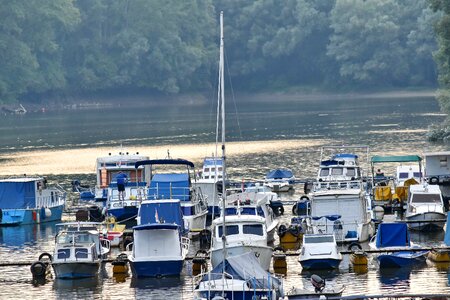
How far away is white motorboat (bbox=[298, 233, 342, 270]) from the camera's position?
60969mm

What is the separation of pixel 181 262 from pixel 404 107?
141439 mm

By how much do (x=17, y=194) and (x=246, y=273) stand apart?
1348 inches

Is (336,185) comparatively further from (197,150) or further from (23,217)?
(197,150)

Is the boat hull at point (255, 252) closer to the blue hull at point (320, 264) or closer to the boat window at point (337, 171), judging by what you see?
the blue hull at point (320, 264)

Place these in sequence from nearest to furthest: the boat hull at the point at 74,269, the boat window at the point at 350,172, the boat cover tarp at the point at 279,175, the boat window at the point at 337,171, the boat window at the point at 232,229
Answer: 1. the boat hull at the point at 74,269
2. the boat window at the point at 232,229
3. the boat window at the point at 337,171
4. the boat window at the point at 350,172
5. the boat cover tarp at the point at 279,175

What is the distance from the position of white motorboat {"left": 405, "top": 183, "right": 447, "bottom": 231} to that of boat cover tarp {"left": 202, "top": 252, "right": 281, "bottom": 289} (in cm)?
2260

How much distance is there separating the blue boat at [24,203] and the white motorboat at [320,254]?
82.8 ft

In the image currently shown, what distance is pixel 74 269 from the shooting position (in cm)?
6147

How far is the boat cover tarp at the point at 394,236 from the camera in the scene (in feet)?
212

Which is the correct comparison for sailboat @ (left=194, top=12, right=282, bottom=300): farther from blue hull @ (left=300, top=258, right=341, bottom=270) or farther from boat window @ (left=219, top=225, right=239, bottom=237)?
boat window @ (left=219, top=225, right=239, bottom=237)

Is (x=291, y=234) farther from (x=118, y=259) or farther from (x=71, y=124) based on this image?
(x=71, y=124)

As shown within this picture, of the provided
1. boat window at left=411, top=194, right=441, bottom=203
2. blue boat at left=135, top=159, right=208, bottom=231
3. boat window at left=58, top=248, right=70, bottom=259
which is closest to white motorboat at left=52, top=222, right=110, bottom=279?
boat window at left=58, top=248, right=70, bottom=259

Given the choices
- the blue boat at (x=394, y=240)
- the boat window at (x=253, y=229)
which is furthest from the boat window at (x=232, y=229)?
the blue boat at (x=394, y=240)

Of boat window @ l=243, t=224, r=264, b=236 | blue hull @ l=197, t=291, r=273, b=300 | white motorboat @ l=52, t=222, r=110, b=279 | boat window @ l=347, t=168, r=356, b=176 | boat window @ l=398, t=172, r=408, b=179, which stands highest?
boat window @ l=347, t=168, r=356, b=176
